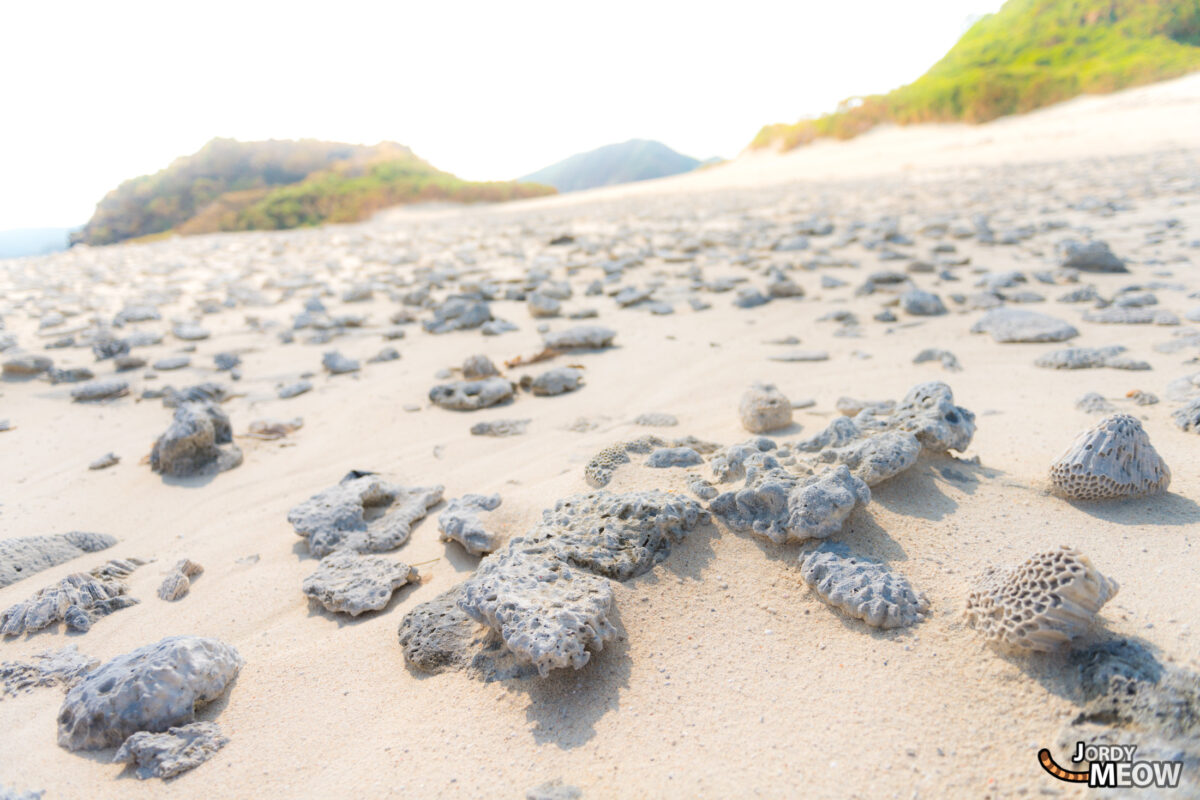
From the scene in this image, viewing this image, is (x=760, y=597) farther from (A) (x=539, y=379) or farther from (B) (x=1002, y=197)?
(B) (x=1002, y=197)

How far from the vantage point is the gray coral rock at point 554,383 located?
3.72 meters

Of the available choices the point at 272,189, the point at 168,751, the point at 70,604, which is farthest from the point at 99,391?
the point at 272,189

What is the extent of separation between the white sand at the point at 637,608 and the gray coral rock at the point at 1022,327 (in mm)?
97

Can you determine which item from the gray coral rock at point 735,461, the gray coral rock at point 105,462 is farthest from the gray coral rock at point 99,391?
the gray coral rock at point 735,461

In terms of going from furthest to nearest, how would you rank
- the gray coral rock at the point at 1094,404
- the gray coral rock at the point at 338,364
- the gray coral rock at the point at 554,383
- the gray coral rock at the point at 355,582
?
the gray coral rock at the point at 338,364, the gray coral rock at the point at 554,383, the gray coral rock at the point at 1094,404, the gray coral rock at the point at 355,582

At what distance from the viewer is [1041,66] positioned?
29344mm

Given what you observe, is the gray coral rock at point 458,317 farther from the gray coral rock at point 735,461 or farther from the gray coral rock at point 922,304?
the gray coral rock at point 735,461

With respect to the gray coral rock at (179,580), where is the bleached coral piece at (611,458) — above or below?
above

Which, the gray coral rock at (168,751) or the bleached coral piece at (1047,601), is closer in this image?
the bleached coral piece at (1047,601)

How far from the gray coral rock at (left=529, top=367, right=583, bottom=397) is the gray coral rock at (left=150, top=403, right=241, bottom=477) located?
1.56 m

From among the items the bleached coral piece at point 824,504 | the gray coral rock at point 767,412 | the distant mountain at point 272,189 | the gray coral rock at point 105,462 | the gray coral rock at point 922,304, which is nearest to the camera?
the bleached coral piece at point 824,504

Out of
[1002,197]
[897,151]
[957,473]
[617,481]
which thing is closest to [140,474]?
[617,481]

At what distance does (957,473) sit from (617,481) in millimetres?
1156

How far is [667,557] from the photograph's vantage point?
1.92 meters
